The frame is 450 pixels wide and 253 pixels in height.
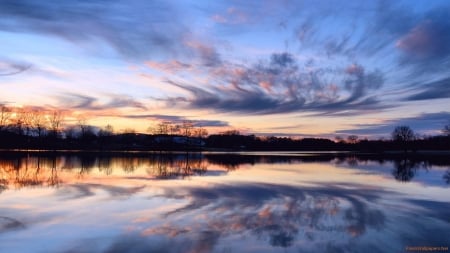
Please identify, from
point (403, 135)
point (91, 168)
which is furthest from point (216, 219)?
point (403, 135)

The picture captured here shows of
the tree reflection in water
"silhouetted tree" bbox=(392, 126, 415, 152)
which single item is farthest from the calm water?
"silhouetted tree" bbox=(392, 126, 415, 152)

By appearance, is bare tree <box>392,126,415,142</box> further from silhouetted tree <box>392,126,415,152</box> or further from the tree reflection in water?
the tree reflection in water

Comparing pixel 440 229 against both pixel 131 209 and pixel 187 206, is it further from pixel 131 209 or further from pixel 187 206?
pixel 131 209

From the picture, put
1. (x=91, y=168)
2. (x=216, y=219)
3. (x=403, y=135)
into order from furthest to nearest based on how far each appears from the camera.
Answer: (x=403, y=135) < (x=91, y=168) < (x=216, y=219)

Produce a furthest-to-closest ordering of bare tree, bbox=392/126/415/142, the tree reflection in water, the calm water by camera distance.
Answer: bare tree, bbox=392/126/415/142 < the tree reflection in water < the calm water

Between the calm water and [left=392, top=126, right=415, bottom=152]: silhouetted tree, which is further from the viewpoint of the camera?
[left=392, top=126, right=415, bottom=152]: silhouetted tree

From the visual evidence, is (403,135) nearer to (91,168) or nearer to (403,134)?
(403,134)

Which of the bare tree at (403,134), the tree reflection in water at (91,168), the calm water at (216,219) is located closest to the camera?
the calm water at (216,219)

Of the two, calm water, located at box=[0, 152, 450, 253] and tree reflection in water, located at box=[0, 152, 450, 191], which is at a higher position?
tree reflection in water, located at box=[0, 152, 450, 191]

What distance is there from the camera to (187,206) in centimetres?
1534

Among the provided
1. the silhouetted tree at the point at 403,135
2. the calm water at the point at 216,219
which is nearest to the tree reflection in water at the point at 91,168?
the calm water at the point at 216,219

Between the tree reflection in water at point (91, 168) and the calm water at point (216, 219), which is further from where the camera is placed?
the tree reflection in water at point (91, 168)

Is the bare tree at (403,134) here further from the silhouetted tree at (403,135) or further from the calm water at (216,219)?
the calm water at (216,219)

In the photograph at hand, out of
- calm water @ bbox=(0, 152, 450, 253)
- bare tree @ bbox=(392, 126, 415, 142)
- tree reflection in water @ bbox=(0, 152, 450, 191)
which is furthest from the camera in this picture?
bare tree @ bbox=(392, 126, 415, 142)
